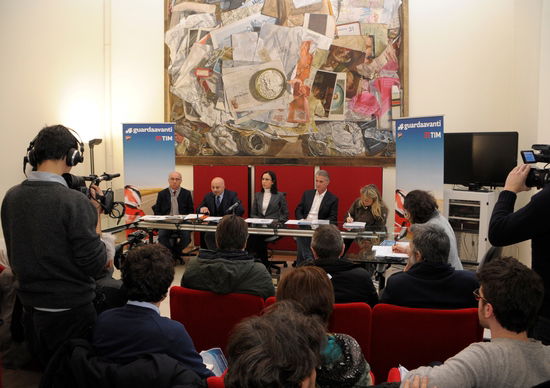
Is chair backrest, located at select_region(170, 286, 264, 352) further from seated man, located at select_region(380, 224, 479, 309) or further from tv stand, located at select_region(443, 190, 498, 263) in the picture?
tv stand, located at select_region(443, 190, 498, 263)

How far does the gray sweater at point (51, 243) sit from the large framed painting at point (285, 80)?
18.6 feet

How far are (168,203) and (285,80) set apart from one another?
2.59 meters

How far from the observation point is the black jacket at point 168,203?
23.4ft

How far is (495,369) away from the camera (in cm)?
158

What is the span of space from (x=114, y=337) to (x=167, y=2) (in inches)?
295

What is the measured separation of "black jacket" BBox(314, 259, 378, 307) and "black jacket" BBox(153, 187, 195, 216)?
4.50 metres

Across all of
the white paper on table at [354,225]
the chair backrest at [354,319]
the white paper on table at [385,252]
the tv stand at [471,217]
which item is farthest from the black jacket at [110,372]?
the tv stand at [471,217]

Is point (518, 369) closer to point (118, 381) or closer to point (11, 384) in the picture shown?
point (118, 381)

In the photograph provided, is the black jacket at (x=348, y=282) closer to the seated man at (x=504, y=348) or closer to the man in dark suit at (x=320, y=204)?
the seated man at (x=504, y=348)

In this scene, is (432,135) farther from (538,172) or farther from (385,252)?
(538,172)

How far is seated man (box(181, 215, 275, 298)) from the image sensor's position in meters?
2.84

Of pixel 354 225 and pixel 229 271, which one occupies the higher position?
pixel 229 271

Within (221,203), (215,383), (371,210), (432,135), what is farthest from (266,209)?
(215,383)

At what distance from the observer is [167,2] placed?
27.2ft
